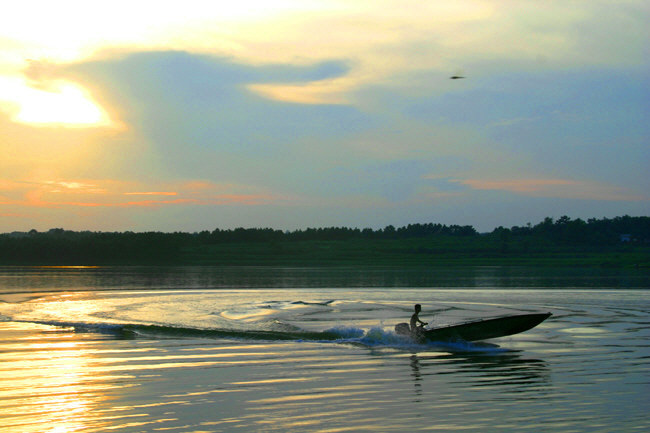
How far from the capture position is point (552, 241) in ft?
611

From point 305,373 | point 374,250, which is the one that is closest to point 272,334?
point 305,373

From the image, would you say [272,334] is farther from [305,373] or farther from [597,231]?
[597,231]

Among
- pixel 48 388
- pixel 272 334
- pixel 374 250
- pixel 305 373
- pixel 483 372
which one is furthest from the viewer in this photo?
pixel 374 250

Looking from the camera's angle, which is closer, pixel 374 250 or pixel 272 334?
pixel 272 334

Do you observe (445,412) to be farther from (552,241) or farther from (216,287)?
(552,241)

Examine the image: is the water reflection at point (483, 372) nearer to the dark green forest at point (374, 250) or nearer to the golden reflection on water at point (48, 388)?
the golden reflection on water at point (48, 388)

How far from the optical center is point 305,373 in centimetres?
2283

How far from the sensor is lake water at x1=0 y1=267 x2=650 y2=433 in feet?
54.1

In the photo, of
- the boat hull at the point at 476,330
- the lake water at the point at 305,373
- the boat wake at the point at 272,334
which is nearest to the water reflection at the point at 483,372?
the lake water at the point at 305,373

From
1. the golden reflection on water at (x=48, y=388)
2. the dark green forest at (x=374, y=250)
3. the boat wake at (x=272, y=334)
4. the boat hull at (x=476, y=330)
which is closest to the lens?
the golden reflection on water at (x=48, y=388)

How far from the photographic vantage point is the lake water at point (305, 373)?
16.5 metres

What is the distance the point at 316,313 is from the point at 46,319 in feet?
58.1

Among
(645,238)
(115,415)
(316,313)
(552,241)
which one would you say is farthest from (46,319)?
(645,238)

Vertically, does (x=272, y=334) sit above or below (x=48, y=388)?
below
